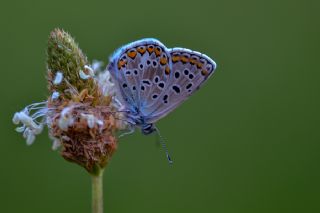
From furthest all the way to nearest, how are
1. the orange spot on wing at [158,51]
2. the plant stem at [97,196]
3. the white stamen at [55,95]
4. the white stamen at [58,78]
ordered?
the orange spot on wing at [158,51]
the white stamen at [55,95]
the white stamen at [58,78]
the plant stem at [97,196]

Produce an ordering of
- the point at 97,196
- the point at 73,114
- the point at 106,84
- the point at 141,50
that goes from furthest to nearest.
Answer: the point at 141,50 → the point at 106,84 → the point at 73,114 → the point at 97,196

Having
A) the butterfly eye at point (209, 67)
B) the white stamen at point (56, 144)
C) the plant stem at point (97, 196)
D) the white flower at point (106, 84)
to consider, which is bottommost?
the plant stem at point (97, 196)

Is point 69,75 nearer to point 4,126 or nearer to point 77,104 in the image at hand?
point 77,104

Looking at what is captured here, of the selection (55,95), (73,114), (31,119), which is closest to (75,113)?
(73,114)

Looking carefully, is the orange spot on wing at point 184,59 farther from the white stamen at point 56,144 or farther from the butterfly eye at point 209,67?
the white stamen at point 56,144

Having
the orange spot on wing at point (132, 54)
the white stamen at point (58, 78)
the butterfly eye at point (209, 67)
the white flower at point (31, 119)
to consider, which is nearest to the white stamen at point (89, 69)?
the white stamen at point (58, 78)

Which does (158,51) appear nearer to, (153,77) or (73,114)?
(153,77)

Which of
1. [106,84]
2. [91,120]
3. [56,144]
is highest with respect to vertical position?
[106,84]

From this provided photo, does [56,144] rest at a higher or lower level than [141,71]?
lower
